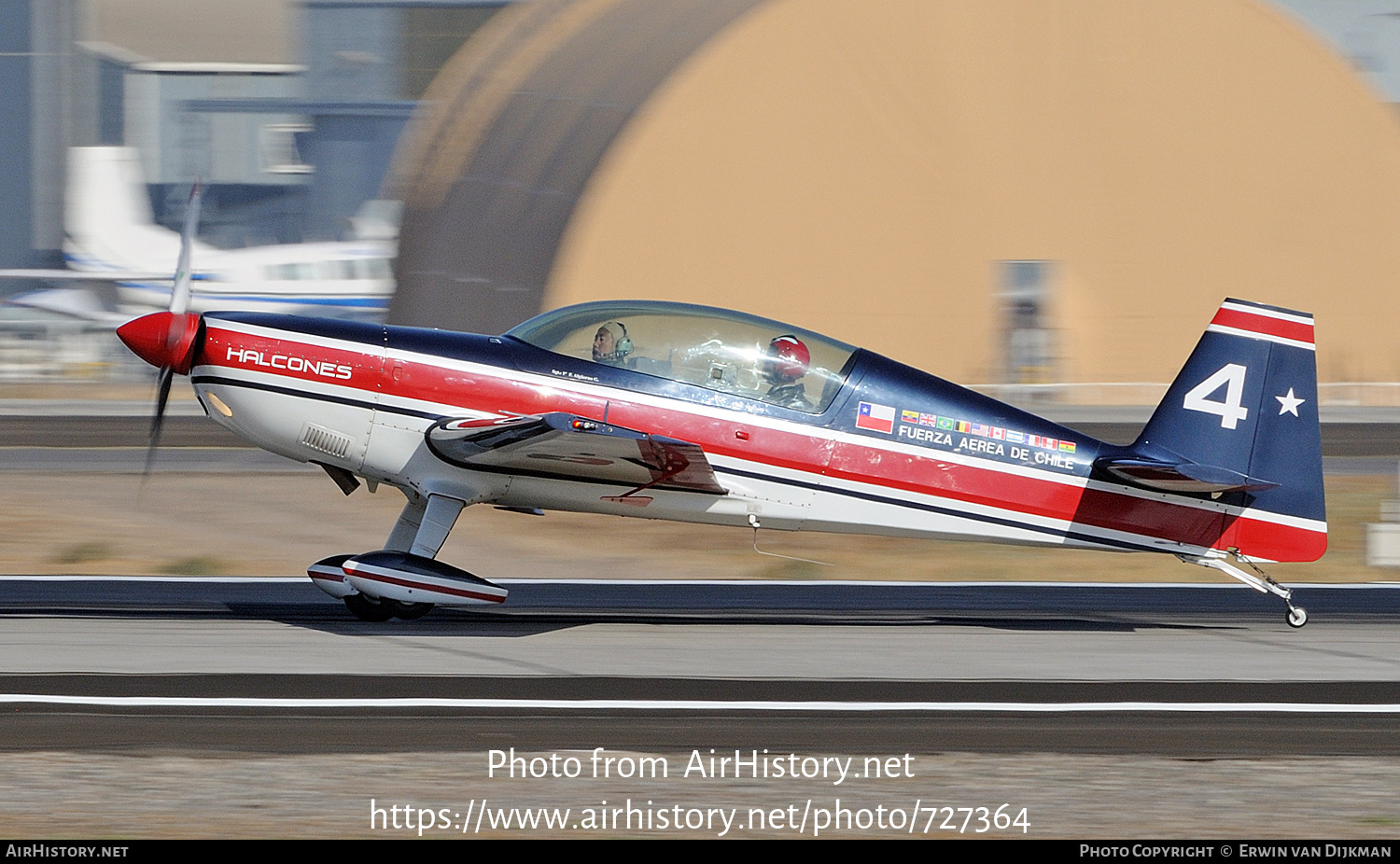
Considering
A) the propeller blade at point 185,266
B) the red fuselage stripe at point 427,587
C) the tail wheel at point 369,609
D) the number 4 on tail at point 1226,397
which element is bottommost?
the tail wheel at point 369,609

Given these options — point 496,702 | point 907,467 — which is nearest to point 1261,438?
point 907,467

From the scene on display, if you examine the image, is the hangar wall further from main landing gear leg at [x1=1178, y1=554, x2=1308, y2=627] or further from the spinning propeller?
the spinning propeller

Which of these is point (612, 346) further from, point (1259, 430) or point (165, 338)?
point (1259, 430)

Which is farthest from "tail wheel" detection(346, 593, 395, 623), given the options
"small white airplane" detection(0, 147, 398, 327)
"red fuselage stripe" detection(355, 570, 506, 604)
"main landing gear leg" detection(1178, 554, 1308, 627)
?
"small white airplane" detection(0, 147, 398, 327)

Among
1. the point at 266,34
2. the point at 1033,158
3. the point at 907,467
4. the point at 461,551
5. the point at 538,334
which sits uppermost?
the point at 266,34

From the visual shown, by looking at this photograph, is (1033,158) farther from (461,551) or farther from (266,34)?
(266,34)

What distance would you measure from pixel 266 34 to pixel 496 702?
5712cm

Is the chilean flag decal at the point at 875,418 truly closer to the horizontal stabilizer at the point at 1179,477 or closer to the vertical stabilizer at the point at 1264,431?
the horizontal stabilizer at the point at 1179,477

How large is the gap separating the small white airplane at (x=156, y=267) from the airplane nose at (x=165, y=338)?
88.4 feet

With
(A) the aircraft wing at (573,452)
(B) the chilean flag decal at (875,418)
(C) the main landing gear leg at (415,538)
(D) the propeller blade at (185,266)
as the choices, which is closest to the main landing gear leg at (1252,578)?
(B) the chilean flag decal at (875,418)

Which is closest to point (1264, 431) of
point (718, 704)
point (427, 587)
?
point (718, 704)

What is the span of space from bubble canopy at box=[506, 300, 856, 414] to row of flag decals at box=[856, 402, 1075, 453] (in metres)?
0.32

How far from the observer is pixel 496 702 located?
23.8 ft

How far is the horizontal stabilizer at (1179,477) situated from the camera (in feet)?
30.1
